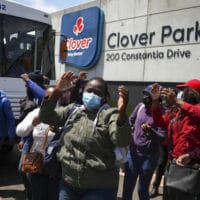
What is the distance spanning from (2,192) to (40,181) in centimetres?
248

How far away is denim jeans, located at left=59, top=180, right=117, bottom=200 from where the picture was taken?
2943 mm

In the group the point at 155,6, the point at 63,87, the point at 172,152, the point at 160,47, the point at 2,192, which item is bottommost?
the point at 2,192

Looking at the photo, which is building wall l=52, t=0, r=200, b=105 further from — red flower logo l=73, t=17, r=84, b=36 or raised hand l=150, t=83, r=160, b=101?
raised hand l=150, t=83, r=160, b=101

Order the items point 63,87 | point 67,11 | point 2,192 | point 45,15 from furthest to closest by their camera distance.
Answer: point 67,11
point 45,15
point 2,192
point 63,87

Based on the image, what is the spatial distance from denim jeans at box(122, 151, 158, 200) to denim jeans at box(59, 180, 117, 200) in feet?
5.25

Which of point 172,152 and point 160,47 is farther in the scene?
point 160,47

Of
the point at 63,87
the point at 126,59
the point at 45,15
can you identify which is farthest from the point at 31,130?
the point at 126,59

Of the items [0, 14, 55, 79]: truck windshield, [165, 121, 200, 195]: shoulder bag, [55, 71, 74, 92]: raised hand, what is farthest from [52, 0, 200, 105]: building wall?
[55, 71, 74, 92]: raised hand

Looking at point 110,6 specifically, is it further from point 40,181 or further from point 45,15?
point 40,181

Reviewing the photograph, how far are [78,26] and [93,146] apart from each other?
10906 millimetres

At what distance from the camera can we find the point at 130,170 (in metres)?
4.73

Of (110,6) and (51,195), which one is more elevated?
(110,6)

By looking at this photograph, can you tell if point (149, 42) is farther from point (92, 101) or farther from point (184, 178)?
point (92, 101)

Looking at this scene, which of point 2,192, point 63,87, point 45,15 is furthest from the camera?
point 45,15
